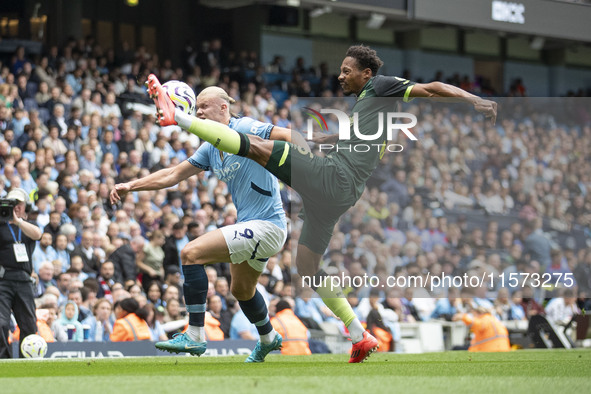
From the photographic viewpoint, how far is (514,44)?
103 feet

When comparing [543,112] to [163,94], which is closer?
→ [163,94]

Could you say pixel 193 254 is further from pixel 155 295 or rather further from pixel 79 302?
pixel 155 295

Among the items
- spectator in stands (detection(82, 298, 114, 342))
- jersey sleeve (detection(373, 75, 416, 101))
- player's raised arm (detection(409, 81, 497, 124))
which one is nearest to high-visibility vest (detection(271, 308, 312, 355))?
spectator in stands (detection(82, 298, 114, 342))

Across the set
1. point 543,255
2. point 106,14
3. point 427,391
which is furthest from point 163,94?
point 106,14

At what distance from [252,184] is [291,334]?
466 cm

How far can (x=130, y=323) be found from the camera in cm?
1232

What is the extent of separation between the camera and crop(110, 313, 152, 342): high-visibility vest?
12.2 m

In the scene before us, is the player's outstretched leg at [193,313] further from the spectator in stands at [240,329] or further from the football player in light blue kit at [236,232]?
the spectator in stands at [240,329]

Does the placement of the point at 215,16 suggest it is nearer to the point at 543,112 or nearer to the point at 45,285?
the point at 543,112

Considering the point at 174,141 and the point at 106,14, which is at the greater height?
the point at 106,14

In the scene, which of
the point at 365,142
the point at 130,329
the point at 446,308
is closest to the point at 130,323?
the point at 130,329

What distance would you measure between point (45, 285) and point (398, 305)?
4.87m

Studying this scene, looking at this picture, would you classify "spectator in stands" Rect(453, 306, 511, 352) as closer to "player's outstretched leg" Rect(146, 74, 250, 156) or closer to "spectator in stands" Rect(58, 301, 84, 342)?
"spectator in stands" Rect(58, 301, 84, 342)

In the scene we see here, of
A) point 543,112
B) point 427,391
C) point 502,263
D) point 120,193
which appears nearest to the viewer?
point 427,391
